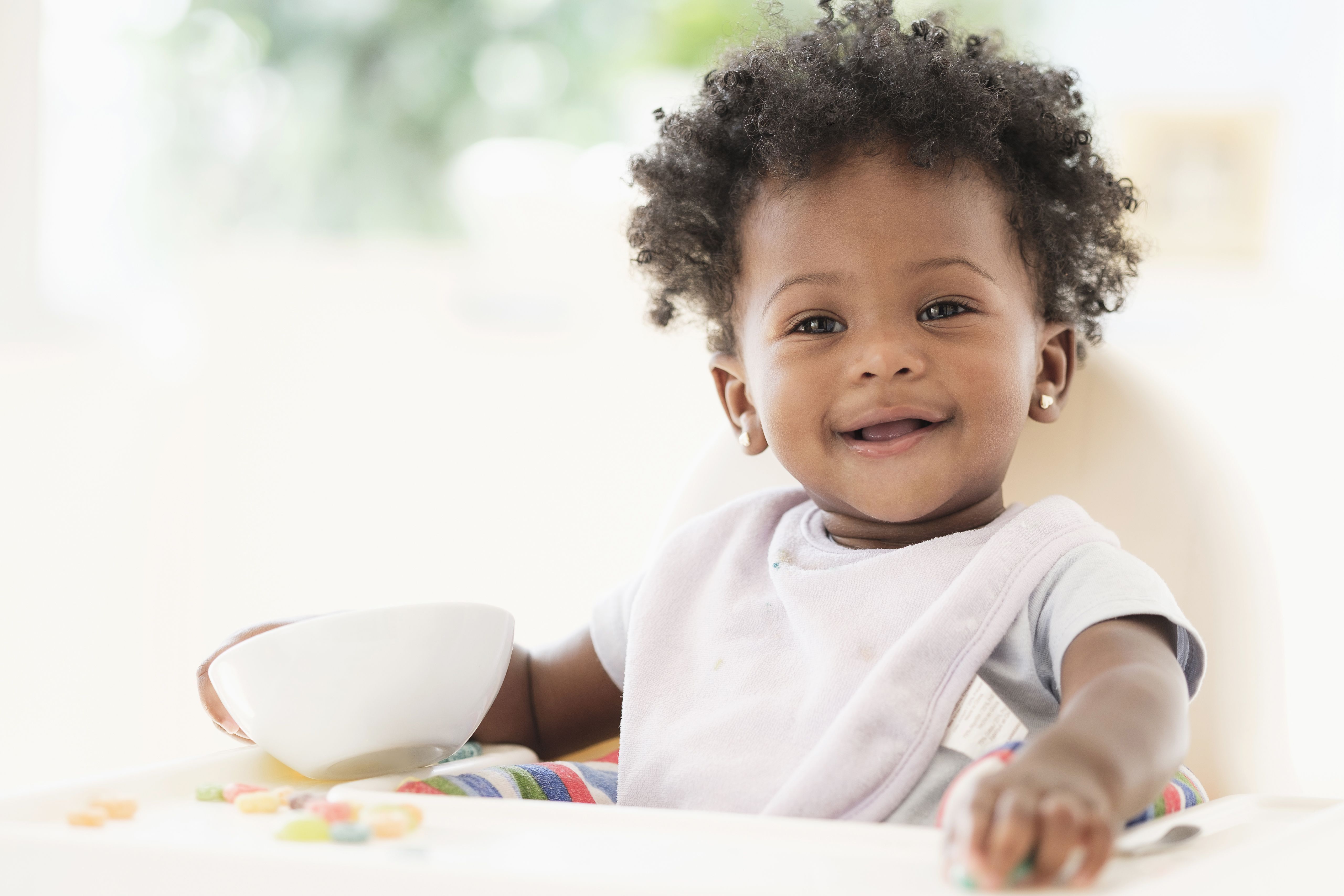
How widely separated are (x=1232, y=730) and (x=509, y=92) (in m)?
3.51

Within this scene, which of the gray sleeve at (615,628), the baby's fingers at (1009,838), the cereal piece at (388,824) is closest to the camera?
the baby's fingers at (1009,838)

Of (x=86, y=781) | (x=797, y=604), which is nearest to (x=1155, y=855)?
(x=797, y=604)

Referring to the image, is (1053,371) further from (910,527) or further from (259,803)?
(259,803)

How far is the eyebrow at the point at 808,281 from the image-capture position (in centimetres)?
80

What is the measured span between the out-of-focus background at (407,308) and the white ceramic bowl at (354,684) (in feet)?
4.40

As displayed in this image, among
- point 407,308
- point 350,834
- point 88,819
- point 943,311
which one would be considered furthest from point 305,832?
point 407,308

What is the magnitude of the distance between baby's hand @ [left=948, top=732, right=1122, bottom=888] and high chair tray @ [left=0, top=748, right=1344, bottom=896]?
0.04 ft

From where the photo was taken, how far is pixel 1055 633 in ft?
2.17

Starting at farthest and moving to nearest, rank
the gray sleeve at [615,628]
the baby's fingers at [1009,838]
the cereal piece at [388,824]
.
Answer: the gray sleeve at [615,628], the cereal piece at [388,824], the baby's fingers at [1009,838]

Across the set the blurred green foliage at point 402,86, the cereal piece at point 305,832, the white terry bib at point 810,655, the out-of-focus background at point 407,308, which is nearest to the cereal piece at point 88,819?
the cereal piece at point 305,832

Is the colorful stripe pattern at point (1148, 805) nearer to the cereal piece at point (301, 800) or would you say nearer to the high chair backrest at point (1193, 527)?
Answer: the high chair backrest at point (1193, 527)

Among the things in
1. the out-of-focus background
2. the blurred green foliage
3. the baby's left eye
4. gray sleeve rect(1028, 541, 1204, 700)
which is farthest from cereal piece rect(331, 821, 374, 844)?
the blurred green foliage

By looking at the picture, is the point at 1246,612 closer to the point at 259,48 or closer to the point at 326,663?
the point at 326,663

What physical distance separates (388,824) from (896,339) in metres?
0.42
